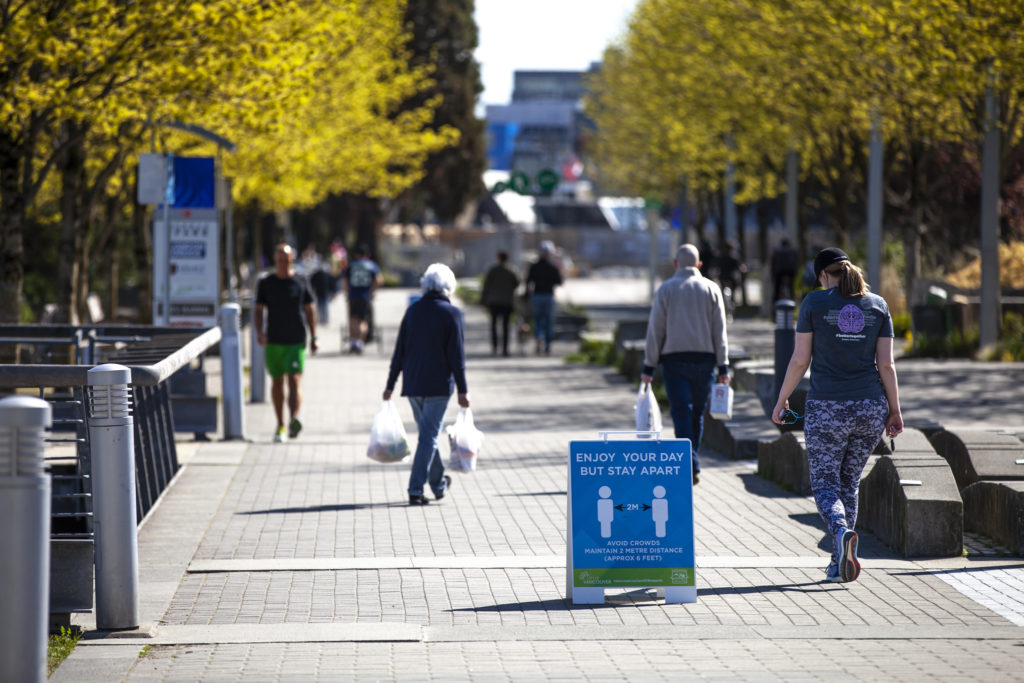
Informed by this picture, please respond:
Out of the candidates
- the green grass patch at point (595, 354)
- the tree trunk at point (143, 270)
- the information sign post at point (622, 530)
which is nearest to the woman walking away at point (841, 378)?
the information sign post at point (622, 530)

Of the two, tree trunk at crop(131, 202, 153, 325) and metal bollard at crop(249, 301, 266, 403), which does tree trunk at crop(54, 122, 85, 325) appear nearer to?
metal bollard at crop(249, 301, 266, 403)

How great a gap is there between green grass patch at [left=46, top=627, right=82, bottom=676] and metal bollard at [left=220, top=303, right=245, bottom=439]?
756 cm

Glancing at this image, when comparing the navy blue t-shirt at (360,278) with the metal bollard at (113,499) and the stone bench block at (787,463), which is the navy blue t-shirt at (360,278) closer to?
the stone bench block at (787,463)

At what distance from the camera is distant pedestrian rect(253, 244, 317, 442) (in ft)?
46.7

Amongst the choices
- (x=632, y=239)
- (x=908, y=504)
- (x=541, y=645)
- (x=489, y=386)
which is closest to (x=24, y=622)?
(x=541, y=645)

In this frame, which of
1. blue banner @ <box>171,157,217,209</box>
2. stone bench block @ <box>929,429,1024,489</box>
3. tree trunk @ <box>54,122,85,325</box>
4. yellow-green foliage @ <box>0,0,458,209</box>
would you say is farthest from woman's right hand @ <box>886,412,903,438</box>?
tree trunk @ <box>54,122,85,325</box>

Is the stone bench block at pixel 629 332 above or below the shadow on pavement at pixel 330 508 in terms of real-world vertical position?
above

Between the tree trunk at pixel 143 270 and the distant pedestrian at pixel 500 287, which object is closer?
the tree trunk at pixel 143 270

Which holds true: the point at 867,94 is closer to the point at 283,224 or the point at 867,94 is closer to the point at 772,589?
the point at 772,589

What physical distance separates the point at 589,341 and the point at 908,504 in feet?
58.0

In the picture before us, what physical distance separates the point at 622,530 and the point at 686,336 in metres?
3.84

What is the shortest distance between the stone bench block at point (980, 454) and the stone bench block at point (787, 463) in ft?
2.94

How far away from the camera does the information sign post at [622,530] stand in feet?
24.6

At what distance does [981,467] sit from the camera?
9.93 metres
